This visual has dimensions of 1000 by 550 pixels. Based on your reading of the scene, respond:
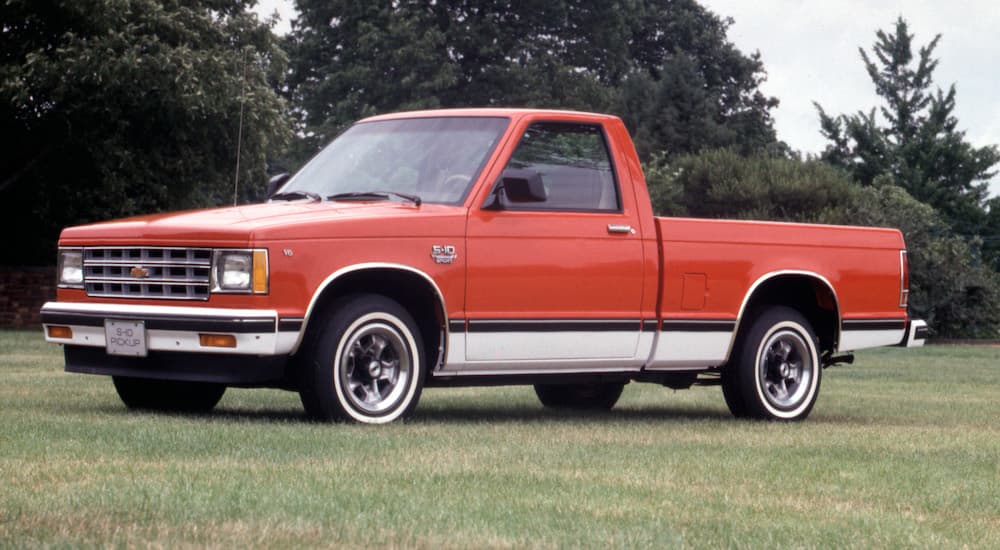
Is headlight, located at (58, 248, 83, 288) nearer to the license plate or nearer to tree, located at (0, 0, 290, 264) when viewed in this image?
the license plate

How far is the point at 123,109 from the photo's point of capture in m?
35.2

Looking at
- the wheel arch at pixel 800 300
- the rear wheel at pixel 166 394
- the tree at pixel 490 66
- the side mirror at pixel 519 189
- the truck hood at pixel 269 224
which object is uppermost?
the tree at pixel 490 66

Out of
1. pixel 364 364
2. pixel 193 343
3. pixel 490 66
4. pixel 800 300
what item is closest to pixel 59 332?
pixel 193 343

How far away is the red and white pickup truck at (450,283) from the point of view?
9992mm

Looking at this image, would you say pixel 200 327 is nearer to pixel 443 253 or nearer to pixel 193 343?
pixel 193 343

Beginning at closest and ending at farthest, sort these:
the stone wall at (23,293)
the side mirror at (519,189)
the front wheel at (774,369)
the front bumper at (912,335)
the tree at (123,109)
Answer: the side mirror at (519,189)
the front wheel at (774,369)
the front bumper at (912,335)
the tree at (123,109)
the stone wall at (23,293)

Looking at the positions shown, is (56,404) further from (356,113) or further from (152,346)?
(356,113)

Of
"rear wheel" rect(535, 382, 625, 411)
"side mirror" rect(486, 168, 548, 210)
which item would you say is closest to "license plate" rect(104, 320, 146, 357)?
"side mirror" rect(486, 168, 548, 210)

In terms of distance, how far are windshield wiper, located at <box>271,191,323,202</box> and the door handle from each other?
1.84m

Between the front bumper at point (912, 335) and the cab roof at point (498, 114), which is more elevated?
the cab roof at point (498, 114)

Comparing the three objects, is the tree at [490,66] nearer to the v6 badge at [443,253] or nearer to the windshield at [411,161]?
the windshield at [411,161]

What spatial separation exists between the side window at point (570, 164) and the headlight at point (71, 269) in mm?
2690

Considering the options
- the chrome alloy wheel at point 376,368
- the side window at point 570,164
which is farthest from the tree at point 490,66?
the chrome alloy wheel at point 376,368

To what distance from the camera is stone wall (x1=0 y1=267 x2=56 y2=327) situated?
36344 mm
